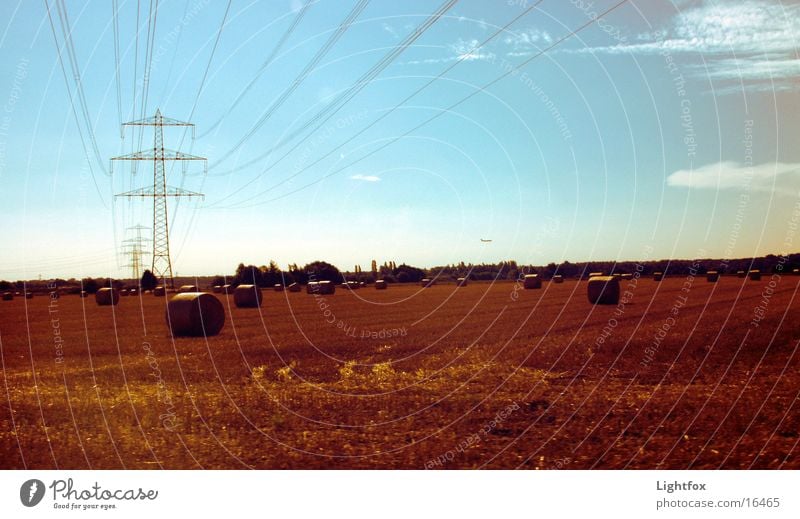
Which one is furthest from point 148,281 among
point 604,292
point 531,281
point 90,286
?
point 604,292

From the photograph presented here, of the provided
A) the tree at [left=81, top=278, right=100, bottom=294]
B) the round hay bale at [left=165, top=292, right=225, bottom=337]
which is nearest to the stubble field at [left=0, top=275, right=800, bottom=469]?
the round hay bale at [left=165, top=292, right=225, bottom=337]

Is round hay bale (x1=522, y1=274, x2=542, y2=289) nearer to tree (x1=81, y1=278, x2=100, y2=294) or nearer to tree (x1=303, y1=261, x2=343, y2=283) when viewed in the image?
tree (x1=303, y1=261, x2=343, y2=283)

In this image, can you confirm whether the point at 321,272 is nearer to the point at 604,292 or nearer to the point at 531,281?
the point at 531,281

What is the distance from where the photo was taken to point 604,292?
136ft

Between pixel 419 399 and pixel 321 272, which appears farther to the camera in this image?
pixel 321 272

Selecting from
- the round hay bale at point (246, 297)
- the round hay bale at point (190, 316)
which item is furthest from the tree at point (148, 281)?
the round hay bale at point (190, 316)

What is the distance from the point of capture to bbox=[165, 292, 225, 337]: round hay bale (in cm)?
2839

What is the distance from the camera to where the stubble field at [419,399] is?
9.92m

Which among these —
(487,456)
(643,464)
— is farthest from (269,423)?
(643,464)

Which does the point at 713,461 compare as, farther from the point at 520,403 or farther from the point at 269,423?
the point at 269,423

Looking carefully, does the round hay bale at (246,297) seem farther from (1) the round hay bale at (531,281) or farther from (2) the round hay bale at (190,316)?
(1) the round hay bale at (531,281)

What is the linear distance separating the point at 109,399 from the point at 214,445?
562 centimetres

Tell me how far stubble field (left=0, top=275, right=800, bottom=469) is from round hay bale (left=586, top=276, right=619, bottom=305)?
545 inches

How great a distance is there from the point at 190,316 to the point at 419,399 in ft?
58.0
